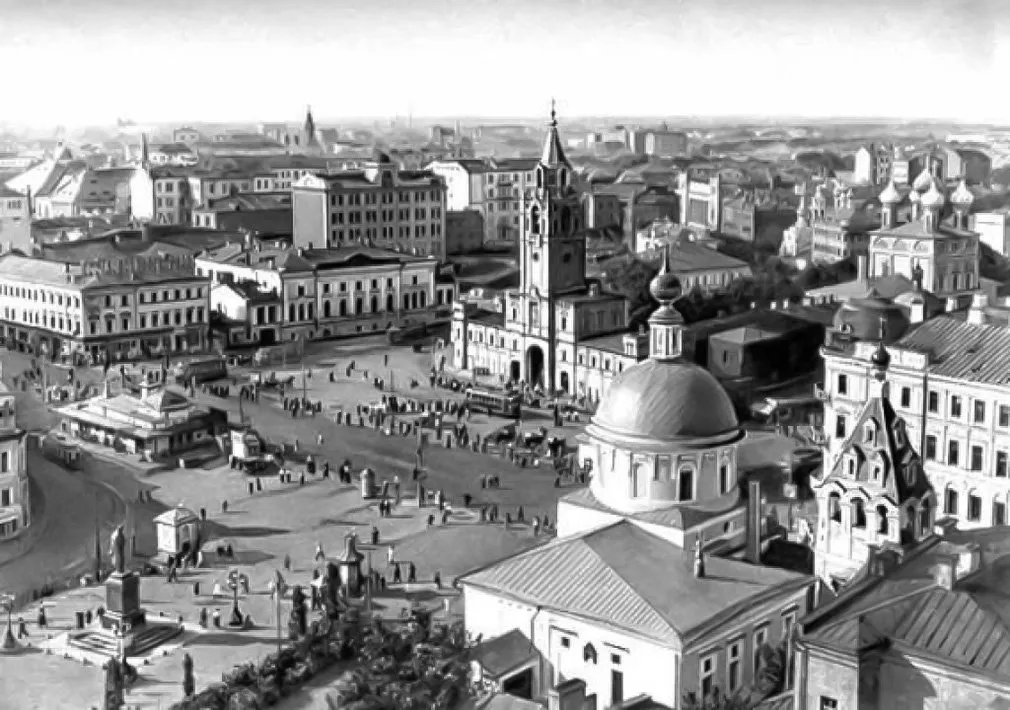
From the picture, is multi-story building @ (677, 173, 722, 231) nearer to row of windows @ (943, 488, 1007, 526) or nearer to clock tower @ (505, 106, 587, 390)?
clock tower @ (505, 106, 587, 390)

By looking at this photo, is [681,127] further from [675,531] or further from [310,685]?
[310,685]

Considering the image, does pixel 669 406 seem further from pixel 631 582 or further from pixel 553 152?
pixel 553 152

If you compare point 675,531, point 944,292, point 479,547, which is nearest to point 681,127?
point 944,292

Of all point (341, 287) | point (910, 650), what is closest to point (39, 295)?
point (341, 287)

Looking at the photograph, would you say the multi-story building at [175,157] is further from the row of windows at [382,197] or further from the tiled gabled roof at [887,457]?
the tiled gabled roof at [887,457]

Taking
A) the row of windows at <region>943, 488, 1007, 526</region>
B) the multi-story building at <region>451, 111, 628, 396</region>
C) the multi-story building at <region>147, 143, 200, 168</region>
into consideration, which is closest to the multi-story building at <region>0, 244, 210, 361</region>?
the multi-story building at <region>451, 111, 628, 396</region>

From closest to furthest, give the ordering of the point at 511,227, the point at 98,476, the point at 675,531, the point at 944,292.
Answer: the point at 675,531
the point at 98,476
the point at 944,292
the point at 511,227

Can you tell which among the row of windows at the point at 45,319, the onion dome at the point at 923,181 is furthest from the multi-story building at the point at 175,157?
Result: the onion dome at the point at 923,181
